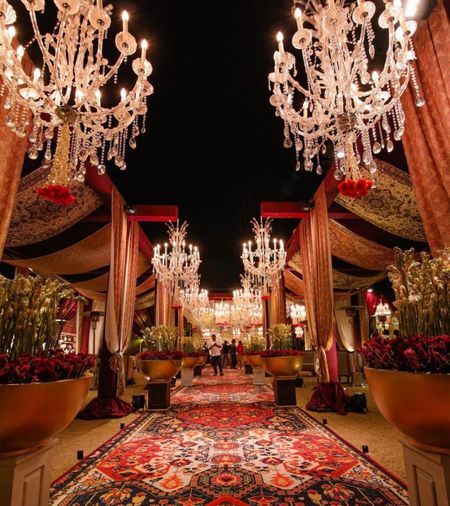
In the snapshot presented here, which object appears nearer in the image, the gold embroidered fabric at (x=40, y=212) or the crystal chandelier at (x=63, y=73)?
the crystal chandelier at (x=63, y=73)

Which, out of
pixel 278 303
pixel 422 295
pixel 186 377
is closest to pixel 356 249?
pixel 278 303

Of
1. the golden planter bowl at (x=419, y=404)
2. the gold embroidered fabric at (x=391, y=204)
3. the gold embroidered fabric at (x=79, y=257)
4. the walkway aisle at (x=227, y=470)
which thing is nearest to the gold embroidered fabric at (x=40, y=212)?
the gold embroidered fabric at (x=79, y=257)

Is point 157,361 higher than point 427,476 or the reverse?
higher

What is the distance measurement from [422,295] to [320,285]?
195 inches

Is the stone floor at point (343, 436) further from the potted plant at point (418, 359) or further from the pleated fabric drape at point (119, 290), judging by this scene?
the potted plant at point (418, 359)

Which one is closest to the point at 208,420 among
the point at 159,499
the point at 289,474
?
the point at 289,474

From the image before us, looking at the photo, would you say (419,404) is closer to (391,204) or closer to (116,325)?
(391,204)

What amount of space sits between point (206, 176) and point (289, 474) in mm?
6307

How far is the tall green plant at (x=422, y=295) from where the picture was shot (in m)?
1.57

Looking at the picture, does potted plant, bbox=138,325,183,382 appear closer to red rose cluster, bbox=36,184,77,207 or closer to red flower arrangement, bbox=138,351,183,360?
red flower arrangement, bbox=138,351,183,360

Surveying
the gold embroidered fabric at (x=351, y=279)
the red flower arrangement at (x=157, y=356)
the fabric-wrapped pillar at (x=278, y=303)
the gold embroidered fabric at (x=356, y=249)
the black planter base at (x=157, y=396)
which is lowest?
the black planter base at (x=157, y=396)

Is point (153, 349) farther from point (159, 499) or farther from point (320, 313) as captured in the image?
point (159, 499)

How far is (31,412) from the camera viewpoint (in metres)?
1.38

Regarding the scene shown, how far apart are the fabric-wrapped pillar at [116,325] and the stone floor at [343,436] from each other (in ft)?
1.00
